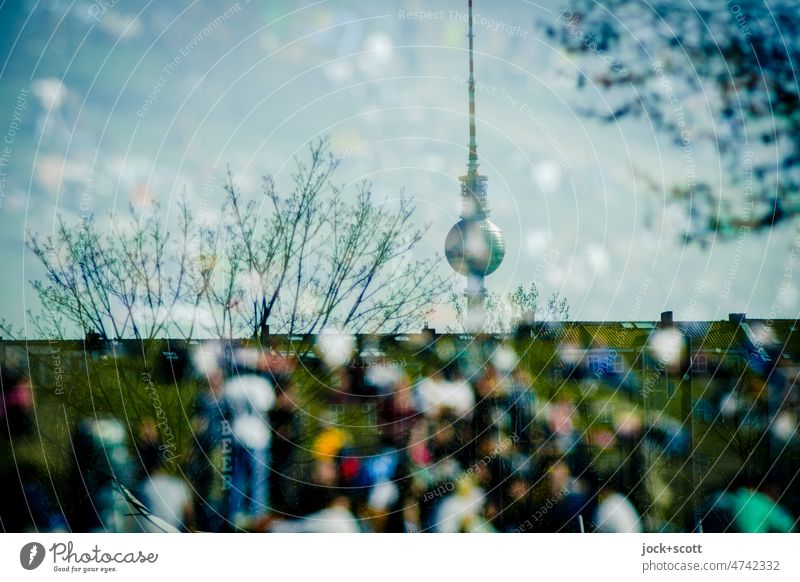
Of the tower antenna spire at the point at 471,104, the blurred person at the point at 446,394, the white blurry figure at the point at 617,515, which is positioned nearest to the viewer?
the tower antenna spire at the point at 471,104

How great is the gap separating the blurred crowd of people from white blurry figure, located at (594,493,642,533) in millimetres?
43

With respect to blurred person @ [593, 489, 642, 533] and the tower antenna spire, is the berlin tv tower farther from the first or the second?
blurred person @ [593, 489, 642, 533]

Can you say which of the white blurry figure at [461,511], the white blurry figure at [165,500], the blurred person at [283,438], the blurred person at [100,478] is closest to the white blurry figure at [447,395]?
the white blurry figure at [461,511]

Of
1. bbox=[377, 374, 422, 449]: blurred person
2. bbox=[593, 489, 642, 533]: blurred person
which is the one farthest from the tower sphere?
bbox=[593, 489, 642, 533]: blurred person

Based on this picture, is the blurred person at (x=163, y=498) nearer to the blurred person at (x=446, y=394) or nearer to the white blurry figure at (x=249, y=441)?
the white blurry figure at (x=249, y=441)

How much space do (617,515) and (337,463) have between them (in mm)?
3523

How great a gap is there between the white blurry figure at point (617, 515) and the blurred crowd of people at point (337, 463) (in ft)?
0.14

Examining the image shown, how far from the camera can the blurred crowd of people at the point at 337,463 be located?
6.23m

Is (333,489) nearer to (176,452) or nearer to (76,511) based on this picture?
(176,452)

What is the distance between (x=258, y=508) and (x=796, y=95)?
5.66m

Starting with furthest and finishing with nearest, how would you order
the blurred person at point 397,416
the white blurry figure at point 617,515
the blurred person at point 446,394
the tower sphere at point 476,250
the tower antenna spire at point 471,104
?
the tower sphere at point 476,250 < the blurred person at point 446,394 < the blurred person at point 397,416 < the white blurry figure at point 617,515 < the tower antenna spire at point 471,104

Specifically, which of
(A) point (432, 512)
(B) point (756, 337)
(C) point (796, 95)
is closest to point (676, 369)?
(B) point (756, 337)

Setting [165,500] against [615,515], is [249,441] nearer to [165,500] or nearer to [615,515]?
[165,500]
